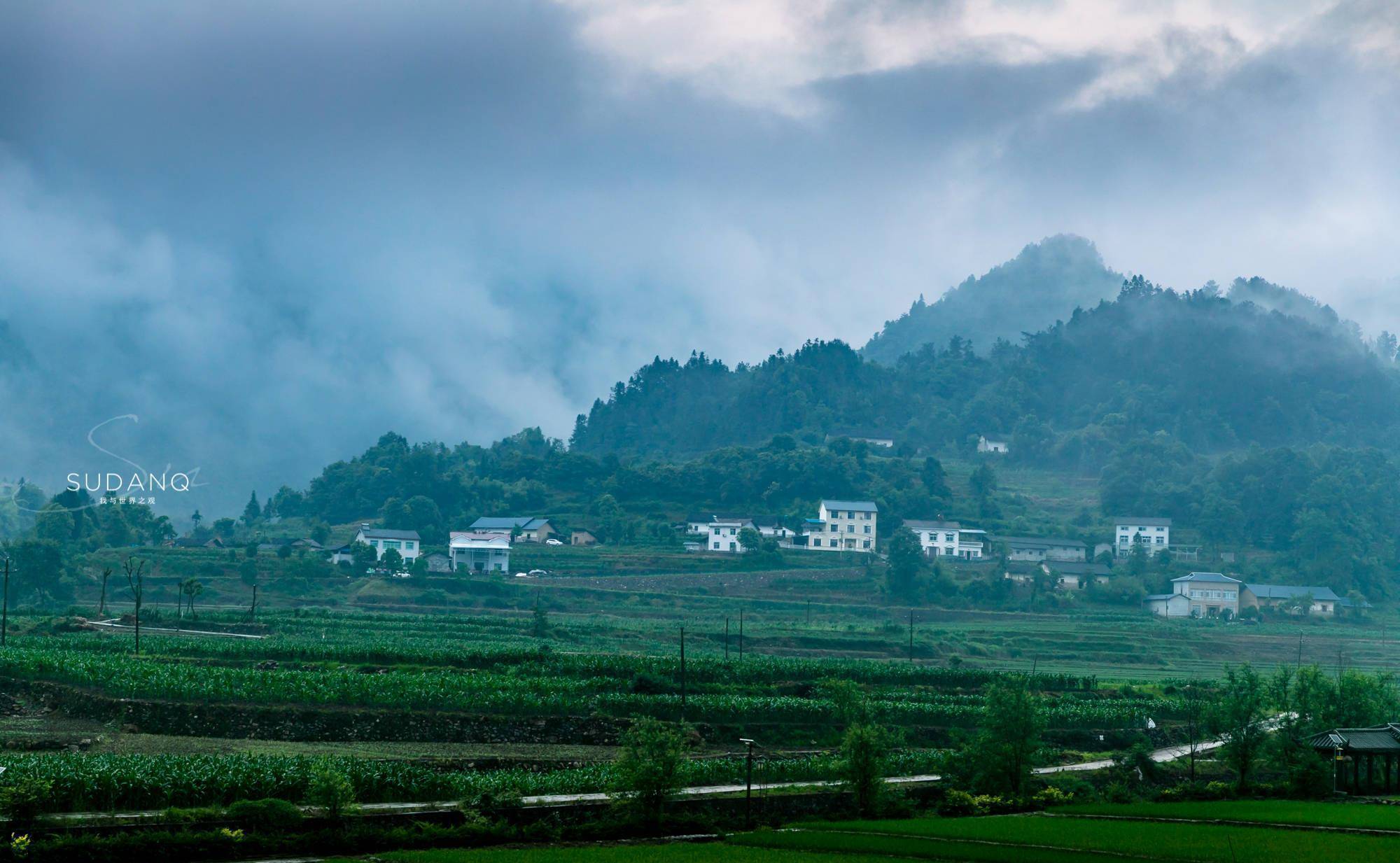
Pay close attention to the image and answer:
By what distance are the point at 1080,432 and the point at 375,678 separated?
122 meters

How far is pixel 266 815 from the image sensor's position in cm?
2727

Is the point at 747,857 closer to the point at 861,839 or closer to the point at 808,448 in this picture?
the point at 861,839

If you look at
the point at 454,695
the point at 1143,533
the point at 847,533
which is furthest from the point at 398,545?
the point at 1143,533

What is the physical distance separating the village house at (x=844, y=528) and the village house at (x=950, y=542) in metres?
3.32

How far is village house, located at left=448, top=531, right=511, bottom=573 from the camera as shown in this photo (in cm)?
9794

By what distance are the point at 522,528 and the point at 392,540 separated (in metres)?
11.3

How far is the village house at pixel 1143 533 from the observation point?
117 metres

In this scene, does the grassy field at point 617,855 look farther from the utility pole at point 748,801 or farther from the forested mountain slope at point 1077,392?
the forested mountain slope at point 1077,392

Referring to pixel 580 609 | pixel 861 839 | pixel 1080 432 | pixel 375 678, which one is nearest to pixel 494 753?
pixel 375 678

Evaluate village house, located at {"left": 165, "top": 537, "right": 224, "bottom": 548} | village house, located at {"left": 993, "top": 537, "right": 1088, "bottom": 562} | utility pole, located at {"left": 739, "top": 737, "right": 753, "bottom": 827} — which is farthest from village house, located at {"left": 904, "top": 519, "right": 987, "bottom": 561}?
utility pole, located at {"left": 739, "top": 737, "right": 753, "bottom": 827}

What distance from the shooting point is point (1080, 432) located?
510 feet

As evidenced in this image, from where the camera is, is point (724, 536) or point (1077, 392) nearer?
point (724, 536)

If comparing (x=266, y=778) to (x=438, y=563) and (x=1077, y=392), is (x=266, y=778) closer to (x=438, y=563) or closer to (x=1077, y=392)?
(x=438, y=563)

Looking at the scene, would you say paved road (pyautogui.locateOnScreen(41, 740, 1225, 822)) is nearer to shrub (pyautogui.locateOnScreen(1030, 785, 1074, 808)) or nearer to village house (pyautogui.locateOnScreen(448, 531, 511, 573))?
shrub (pyautogui.locateOnScreen(1030, 785, 1074, 808))
